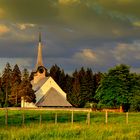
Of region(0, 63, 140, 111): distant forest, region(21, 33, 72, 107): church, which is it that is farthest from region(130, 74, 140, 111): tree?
region(21, 33, 72, 107): church

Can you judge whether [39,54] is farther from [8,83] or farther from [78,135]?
[78,135]

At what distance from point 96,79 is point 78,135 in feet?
380

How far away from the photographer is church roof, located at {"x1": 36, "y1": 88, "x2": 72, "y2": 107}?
366 ft

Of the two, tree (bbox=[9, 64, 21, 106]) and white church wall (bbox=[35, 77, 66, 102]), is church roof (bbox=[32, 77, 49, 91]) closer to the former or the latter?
white church wall (bbox=[35, 77, 66, 102])

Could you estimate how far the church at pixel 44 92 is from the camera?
367 feet

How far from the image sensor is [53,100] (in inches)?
4456

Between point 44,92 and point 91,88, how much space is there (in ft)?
54.1

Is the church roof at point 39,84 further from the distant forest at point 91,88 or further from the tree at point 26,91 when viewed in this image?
the tree at point 26,91

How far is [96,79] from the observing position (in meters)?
140

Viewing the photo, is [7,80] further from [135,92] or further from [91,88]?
[135,92]

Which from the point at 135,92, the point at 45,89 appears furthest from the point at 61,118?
the point at 45,89

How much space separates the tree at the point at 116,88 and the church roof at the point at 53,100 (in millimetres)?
16471

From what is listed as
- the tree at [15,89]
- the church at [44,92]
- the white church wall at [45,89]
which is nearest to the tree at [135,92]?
the church at [44,92]

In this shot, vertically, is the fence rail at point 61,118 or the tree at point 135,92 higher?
the tree at point 135,92
